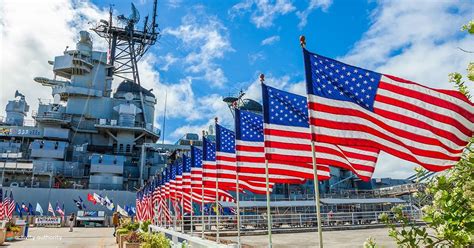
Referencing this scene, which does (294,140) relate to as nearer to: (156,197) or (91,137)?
(156,197)

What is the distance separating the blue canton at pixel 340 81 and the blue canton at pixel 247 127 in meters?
3.72

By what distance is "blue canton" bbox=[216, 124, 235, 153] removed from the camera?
36.8ft

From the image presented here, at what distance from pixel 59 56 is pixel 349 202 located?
153 feet

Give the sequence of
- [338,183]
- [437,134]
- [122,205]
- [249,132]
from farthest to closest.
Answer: [338,183] < [122,205] < [249,132] < [437,134]

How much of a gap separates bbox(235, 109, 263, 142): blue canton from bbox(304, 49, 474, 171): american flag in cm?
373

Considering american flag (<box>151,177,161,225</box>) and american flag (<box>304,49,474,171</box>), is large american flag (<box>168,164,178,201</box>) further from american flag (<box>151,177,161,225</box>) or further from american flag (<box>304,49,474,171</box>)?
american flag (<box>304,49,474,171</box>)

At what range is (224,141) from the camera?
11.4 metres

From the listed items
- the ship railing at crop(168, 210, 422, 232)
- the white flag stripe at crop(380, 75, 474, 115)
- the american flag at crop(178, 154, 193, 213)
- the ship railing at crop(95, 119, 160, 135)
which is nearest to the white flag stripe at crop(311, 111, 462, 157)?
the white flag stripe at crop(380, 75, 474, 115)

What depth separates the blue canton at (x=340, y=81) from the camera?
223 inches

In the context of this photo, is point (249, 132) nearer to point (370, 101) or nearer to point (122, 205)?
point (370, 101)

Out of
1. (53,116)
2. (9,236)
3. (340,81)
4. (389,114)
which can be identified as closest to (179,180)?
(9,236)

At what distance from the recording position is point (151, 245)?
8789mm

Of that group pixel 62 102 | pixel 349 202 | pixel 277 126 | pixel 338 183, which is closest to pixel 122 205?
pixel 62 102

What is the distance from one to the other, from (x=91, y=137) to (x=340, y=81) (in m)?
49.6
